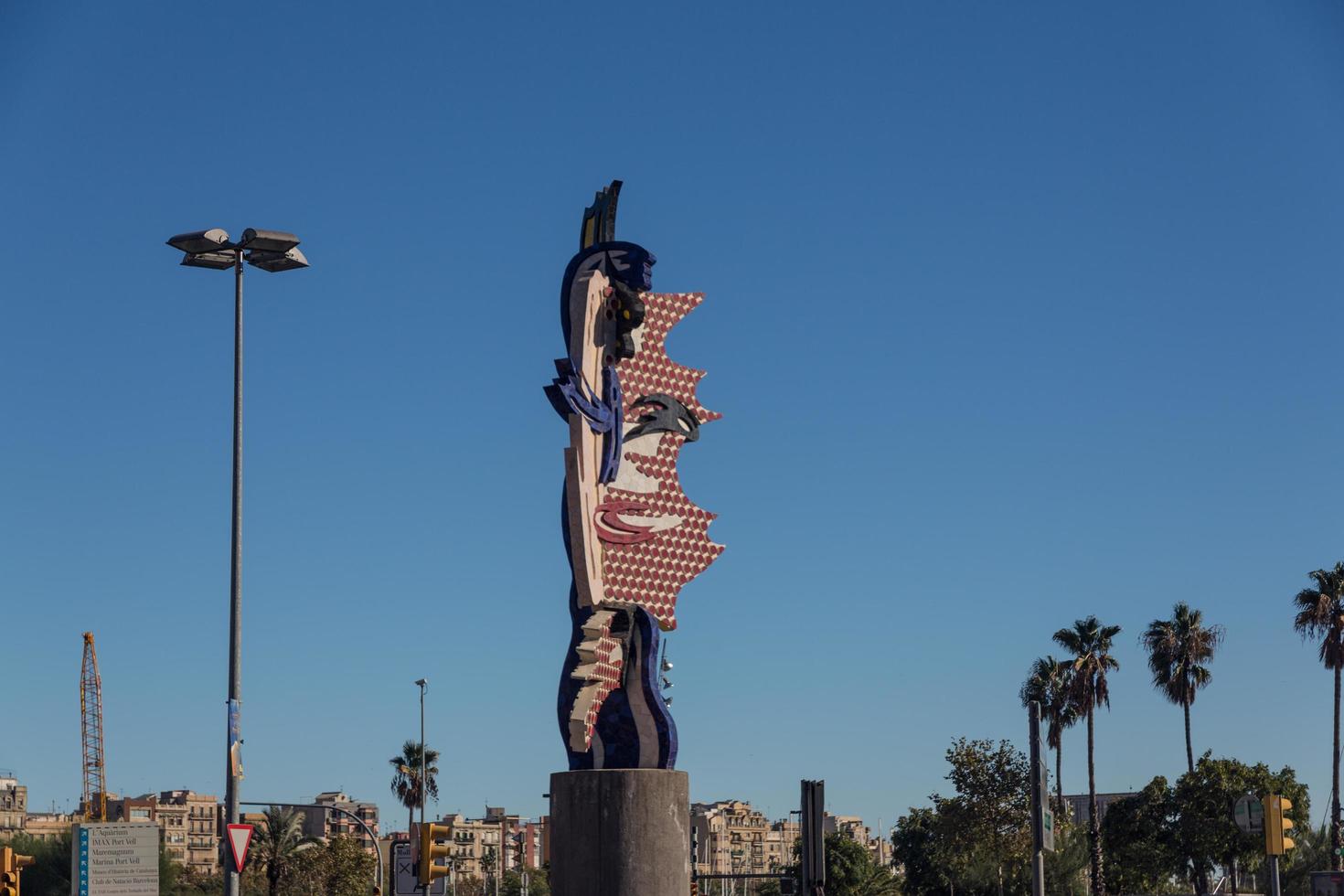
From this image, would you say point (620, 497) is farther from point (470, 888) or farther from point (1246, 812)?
point (470, 888)

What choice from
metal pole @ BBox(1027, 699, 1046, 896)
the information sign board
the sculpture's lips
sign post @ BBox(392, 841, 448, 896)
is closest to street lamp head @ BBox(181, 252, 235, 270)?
the sculpture's lips

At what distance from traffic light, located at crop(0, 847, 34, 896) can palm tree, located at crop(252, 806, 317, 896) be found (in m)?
58.9

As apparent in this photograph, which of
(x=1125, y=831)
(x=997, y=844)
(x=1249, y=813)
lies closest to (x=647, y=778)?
(x=1249, y=813)

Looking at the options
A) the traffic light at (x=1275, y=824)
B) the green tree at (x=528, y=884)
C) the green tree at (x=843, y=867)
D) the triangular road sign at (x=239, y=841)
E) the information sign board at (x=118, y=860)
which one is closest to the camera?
the traffic light at (x=1275, y=824)

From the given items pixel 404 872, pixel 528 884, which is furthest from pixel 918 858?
pixel 404 872

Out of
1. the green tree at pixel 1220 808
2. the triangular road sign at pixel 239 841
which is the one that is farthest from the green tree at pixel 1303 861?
the triangular road sign at pixel 239 841

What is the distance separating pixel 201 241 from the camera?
30.2m

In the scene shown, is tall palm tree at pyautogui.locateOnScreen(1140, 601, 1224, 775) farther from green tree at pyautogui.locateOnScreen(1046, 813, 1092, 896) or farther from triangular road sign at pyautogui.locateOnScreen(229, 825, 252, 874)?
triangular road sign at pyautogui.locateOnScreen(229, 825, 252, 874)

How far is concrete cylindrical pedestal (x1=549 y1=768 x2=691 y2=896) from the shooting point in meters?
30.6

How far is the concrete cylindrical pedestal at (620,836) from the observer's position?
1204 inches

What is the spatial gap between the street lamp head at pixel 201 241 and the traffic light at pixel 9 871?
11335 millimetres

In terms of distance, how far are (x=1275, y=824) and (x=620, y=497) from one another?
1167 centimetres

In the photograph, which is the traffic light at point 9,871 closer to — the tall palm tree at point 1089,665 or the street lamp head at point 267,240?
the street lamp head at point 267,240

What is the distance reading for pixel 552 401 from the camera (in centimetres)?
3216
